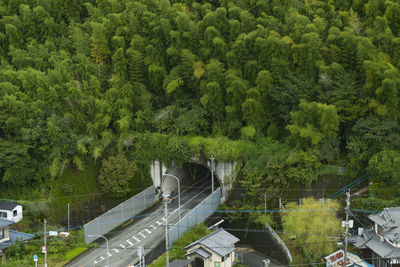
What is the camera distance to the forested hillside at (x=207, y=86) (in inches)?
1216

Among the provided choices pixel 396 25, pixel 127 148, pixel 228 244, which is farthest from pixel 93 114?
pixel 396 25

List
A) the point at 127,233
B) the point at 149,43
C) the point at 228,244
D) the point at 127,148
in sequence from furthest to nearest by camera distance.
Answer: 1. the point at 149,43
2. the point at 127,148
3. the point at 127,233
4. the point at 228,244

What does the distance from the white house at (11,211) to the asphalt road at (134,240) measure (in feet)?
15.4

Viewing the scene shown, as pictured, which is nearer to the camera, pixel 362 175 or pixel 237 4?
pixel 362 175

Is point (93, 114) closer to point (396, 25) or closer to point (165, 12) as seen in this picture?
point (165, 12)

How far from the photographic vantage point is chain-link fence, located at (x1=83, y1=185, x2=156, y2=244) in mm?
28916

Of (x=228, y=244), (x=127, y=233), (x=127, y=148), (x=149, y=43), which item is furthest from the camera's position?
(x=149, y=43)

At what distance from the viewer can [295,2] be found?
39219 mm

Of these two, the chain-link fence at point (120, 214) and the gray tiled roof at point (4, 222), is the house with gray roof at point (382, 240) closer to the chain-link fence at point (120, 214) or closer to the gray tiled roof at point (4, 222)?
the chain-link fence at point (120, 214)

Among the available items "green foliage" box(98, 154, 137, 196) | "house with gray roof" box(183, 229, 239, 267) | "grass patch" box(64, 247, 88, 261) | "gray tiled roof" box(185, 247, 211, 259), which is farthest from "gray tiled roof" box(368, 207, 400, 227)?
"grass patch" box(64, 247, 88, 261)

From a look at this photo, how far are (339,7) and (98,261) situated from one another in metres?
25.3

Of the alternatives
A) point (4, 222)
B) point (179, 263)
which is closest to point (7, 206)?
point (4, 222)

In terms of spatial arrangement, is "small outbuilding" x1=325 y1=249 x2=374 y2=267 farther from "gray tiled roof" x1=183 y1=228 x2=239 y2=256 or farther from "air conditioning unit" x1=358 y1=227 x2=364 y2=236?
"gray tiled roof" x1=183 y1=228 x2=239 y2=256

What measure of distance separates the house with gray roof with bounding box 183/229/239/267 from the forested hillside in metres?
6.41
